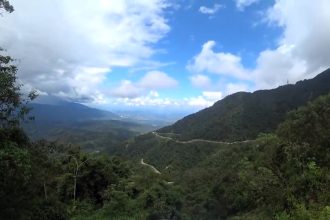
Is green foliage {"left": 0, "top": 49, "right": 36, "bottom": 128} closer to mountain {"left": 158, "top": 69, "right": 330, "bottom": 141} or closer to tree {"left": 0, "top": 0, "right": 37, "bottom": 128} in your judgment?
tree {"left": 0, "top": 0, "right": 37, "bottom": 128}

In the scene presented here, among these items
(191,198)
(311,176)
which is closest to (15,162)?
(311,176)

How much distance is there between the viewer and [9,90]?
1451cm

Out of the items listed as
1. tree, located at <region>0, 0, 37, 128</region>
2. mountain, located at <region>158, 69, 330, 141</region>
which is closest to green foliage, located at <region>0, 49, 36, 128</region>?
tree, located at <region>0, 0, 37, 128</region>

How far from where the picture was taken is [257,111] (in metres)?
107

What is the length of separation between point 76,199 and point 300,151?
18.9m

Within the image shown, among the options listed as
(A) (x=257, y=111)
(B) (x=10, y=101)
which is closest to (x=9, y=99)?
(B) (x=10, y=101)

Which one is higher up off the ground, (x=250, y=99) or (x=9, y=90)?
(x=250, y=99)

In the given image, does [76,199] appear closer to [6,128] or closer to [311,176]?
[6,128]

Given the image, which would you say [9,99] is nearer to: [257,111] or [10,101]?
[10,101]

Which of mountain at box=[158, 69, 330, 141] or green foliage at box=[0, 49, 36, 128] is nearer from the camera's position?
green foliage at box=[0, 49, 36, 128]

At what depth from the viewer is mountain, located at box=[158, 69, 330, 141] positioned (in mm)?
96375

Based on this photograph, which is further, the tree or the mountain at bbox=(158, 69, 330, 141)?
the mountain at bbox=(158, 69, 330, 141)

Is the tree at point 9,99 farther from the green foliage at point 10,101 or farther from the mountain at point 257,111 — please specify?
the mountain at point 257,111

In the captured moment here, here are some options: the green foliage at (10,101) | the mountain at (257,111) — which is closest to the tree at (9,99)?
the green foliage at (10,101)
